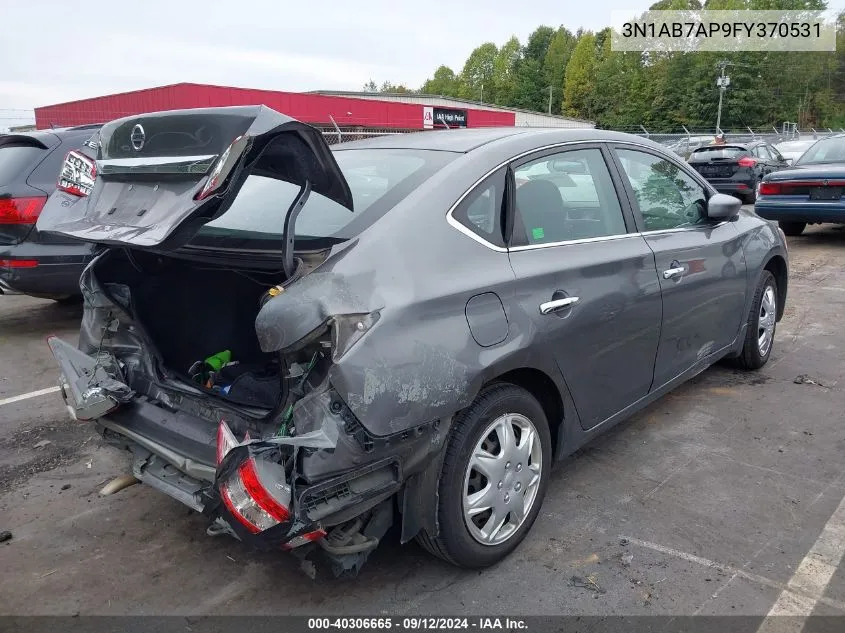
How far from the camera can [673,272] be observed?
346cm

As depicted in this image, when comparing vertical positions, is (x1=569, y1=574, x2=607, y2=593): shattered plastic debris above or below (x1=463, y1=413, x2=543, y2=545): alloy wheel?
below

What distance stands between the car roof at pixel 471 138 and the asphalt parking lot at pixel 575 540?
5.41 ft

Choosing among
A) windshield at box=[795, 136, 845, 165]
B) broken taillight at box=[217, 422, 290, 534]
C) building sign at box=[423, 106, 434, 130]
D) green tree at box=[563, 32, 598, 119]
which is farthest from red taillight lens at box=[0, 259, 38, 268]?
green tree at box=[563, 32, 598, 119]

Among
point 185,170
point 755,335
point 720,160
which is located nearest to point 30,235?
point 185,170

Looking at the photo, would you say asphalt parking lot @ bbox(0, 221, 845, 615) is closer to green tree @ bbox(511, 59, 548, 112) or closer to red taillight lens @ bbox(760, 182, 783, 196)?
red taillight lens @ bbox(760, 182, 783, 196)

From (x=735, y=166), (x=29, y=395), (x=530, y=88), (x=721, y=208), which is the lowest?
(x=29, y=395)

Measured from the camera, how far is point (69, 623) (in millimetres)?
2422

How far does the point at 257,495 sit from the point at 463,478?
2.53 feet

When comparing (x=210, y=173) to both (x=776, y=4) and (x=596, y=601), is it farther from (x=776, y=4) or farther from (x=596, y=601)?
(x=776, y=4)

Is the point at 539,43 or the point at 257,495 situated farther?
the point at 539,43

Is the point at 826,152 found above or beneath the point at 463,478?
above

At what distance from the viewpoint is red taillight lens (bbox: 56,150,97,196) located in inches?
110

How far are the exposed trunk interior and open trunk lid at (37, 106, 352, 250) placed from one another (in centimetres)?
41

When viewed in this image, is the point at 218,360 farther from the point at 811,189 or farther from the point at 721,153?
the point at 721,153
